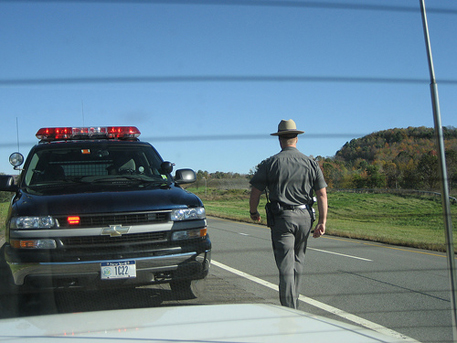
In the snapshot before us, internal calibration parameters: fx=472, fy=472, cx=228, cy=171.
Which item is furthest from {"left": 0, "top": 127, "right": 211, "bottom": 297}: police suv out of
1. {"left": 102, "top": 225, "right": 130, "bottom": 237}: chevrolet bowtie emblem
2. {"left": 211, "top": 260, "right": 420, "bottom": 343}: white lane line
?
{"left": 211, "top": 260, "right": 420, "bottom": 343}: white lane line

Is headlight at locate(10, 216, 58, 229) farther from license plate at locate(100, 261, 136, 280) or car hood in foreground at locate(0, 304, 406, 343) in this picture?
car hood in foreground at locate(0, 304, 406, 343)

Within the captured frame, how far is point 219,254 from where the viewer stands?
10539mm

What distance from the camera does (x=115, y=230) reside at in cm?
465

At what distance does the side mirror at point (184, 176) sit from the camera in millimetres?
6105

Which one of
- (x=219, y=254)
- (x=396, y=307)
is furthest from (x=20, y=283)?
(x=219, y=254)

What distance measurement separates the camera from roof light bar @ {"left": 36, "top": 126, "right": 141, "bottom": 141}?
6.65 m

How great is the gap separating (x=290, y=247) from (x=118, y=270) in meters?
1.70

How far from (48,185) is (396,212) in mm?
36201

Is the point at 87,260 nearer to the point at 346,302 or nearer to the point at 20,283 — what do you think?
the point at 20,283

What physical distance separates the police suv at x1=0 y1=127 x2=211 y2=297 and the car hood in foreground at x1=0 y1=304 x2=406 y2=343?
200 cm

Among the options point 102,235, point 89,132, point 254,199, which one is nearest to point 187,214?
point 254,199

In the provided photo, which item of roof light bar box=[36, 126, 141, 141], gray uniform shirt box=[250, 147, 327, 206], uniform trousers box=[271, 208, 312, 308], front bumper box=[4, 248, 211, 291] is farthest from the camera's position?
roof light bar box=[36, 126, 141, 141]

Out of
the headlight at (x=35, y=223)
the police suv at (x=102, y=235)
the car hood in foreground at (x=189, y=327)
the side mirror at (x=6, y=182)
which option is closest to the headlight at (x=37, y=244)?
the police suv at (x=102, y=235)

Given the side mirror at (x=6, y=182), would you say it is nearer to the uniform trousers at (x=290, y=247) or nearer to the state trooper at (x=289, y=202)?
the state trooper at (x=289, y=202)
